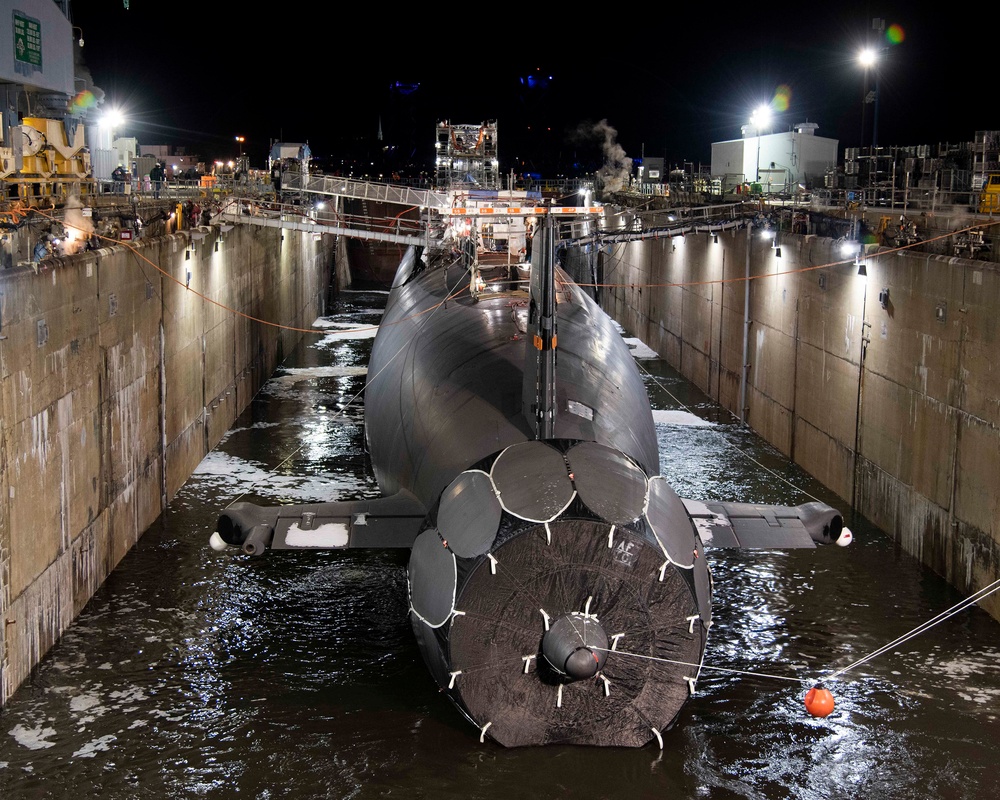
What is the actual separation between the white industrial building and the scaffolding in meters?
11.8

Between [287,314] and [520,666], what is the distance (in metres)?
42.9

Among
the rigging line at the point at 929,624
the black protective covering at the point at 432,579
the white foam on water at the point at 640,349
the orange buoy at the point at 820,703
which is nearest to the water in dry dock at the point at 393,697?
the rigging line at the point at 929,624

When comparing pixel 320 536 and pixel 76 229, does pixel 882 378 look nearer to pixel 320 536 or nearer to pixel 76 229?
pixel 320 536

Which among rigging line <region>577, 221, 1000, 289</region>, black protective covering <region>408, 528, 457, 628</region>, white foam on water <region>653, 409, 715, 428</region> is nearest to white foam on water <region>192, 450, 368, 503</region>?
rigging line <region>577, 221, 1000, 289</region>

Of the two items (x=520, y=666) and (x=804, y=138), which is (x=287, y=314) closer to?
(x=804, y=138)

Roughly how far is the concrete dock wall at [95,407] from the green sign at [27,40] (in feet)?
36.5

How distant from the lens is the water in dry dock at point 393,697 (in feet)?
49.1

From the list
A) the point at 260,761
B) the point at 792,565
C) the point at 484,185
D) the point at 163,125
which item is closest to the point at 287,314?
the point at 484,185

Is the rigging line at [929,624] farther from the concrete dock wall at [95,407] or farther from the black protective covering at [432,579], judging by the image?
the concrete dock wall at [95,407]

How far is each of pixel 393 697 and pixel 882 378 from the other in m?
14.8

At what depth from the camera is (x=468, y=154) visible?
55.2 metres

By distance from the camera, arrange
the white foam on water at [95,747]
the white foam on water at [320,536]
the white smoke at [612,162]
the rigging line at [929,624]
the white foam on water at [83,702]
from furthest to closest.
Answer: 1. the white smoke at [612,162]
2. the rigging line at [929,624]
3. the white foam on water at [83,702]
4. the white foam on water at [95,747]
5. the white foam on water at [320,536]

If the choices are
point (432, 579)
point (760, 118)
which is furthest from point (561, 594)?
point (760, 118)

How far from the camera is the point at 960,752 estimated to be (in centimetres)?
1588
